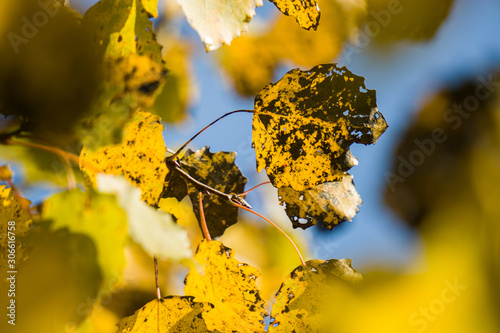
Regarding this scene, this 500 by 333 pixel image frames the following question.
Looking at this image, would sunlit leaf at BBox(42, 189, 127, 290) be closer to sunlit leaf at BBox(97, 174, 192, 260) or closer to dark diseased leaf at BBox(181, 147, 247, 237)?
sunlit leaf at BBox(97, 174, 192, 260)

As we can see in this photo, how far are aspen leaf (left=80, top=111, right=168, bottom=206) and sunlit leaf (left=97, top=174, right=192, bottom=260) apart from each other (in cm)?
3

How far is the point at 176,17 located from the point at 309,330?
31 centimetres

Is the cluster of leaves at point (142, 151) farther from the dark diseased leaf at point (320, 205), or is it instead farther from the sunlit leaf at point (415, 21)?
the sunlit leaf at point (415, 21)

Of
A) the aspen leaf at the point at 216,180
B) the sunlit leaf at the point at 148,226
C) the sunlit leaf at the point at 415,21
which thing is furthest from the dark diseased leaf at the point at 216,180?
the sunlit leaf at the point at 415,21

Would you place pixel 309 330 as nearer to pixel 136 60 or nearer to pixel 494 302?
pixel 136 60

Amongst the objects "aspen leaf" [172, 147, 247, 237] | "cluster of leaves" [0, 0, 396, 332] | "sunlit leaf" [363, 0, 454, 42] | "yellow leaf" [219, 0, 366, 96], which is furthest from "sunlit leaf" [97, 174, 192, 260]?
"sunlit leaf" [363, 0, 454, 42]

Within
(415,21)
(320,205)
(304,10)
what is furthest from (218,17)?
(415,21)

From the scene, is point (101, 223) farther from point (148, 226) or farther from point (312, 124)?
point (312, 124)

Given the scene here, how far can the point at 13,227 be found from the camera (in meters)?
0.21

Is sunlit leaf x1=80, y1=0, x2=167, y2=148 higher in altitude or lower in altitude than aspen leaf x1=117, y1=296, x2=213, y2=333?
higher

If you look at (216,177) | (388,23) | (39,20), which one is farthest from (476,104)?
(39,20)

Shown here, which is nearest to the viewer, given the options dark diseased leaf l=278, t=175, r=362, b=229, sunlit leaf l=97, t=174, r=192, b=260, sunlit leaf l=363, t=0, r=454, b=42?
sunlit leaf l=97, t=174, r=192, b=260

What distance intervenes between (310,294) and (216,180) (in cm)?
12

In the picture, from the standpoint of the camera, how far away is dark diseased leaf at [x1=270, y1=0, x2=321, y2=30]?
25 cm
